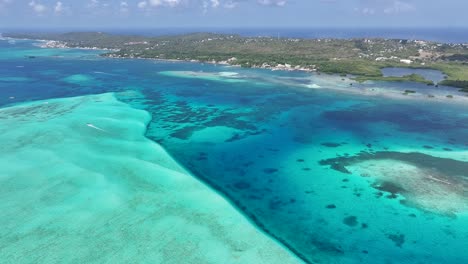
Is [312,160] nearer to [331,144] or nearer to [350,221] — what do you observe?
[331,144]

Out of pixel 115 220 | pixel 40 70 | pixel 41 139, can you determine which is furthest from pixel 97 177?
pixel 40 70

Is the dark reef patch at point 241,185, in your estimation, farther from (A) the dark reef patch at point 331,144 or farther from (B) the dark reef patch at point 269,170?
Answer: (A) the dark reef patch at point 331,144

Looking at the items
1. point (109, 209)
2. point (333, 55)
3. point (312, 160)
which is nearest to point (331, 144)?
point (312, 160)

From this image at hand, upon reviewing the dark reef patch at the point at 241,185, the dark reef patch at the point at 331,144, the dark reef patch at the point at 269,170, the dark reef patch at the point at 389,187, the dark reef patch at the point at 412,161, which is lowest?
the dark reef patch at the point at 241,185

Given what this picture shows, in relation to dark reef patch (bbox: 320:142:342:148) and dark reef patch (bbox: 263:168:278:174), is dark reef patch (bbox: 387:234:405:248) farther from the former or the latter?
dark reef patch (bbox: 320:142:342:148)

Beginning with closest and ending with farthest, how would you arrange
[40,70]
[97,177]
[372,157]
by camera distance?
[97,177] → [372,157] → [40,70]

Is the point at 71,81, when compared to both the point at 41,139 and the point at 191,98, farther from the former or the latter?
the point at 41,139

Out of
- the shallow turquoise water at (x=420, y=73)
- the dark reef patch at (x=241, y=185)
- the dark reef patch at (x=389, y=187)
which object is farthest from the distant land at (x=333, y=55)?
the dark reef patch at (x=241, y=185)
